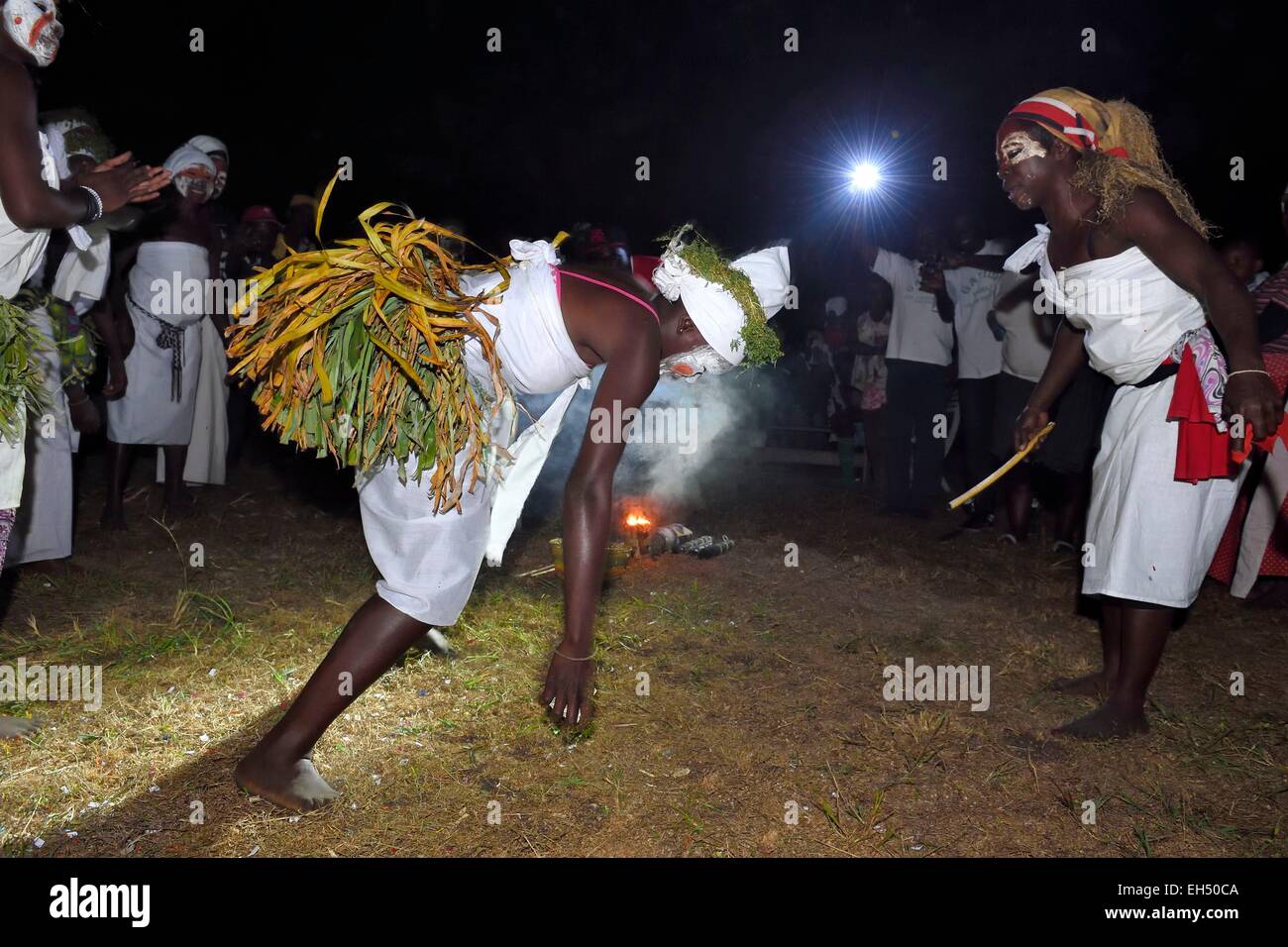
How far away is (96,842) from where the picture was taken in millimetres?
2498

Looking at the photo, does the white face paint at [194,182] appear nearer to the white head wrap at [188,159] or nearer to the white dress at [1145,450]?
the white head wrap at [188,159]

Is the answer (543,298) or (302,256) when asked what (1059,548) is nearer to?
(543,298)

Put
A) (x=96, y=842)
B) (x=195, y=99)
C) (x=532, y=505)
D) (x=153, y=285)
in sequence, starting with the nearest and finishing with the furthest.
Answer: (x=96, y=842) → (x=153, y=285) → (x=532, y=505) → (x=195, y=99)

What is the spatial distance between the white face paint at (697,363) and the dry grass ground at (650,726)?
131 cm

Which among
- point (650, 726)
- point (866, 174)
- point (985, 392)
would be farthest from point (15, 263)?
point (866, 174)

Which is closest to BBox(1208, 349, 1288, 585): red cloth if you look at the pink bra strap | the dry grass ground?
the dry grass ground

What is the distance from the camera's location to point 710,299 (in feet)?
9.28

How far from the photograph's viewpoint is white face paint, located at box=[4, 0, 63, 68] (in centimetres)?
259

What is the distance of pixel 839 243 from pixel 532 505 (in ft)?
27.0

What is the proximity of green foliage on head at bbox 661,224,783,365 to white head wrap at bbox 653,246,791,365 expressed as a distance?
12mm

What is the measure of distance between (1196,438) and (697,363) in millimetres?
1710

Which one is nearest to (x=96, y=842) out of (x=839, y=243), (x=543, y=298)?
(x=543, y=298)

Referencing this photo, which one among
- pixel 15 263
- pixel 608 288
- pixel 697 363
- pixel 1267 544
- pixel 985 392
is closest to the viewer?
pixel 608 288

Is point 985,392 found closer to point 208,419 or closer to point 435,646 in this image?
point 435,646
